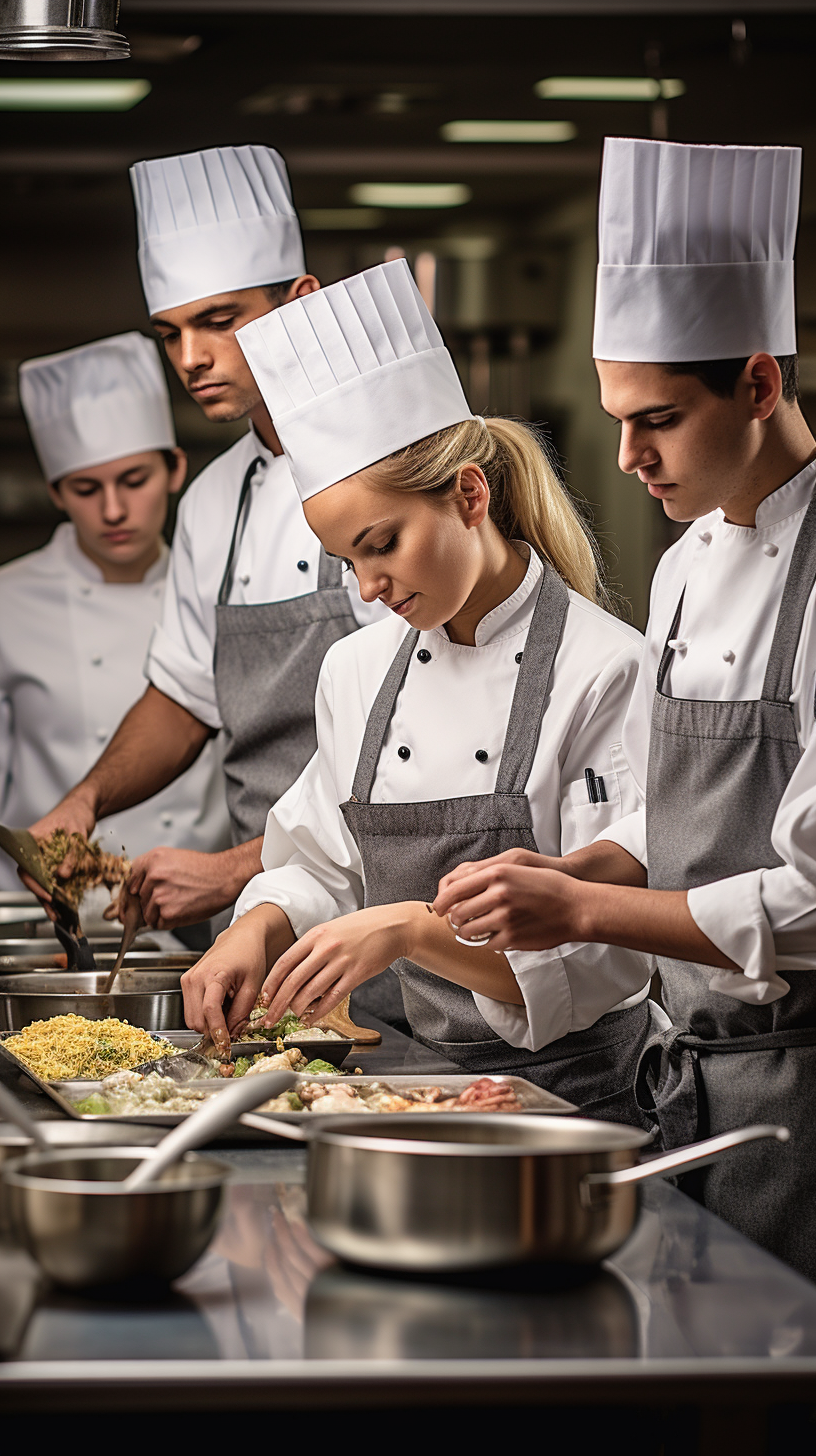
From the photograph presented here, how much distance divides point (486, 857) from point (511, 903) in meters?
0.48

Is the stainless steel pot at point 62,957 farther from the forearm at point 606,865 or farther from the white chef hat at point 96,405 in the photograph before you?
the white chef hat at point 96,405

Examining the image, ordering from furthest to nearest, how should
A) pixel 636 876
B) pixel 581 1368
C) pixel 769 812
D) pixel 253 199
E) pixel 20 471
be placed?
1. pixel 20 471
2. pixel 253 199
3. pixel 636 876
4. pixel 769 812
5. pixel 581 1368

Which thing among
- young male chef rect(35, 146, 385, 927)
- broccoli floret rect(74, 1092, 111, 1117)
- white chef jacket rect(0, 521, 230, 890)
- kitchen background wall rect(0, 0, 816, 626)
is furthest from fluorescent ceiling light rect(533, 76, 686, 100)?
A: broccoli floret rect(74, 1092, 111, 1117)

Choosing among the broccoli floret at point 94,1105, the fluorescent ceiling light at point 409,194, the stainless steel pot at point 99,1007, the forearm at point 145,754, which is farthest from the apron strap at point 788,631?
the fluorescent ceiling light at point 409,194

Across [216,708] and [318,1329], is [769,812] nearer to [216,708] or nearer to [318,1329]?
[318,1329]

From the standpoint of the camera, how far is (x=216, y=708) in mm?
2930

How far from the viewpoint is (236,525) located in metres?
2.81

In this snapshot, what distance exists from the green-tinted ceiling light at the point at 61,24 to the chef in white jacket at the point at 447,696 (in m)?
0.37

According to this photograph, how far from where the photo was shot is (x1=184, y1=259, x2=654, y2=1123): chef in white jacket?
5.84ft

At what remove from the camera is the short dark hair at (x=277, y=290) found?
271 centimetres

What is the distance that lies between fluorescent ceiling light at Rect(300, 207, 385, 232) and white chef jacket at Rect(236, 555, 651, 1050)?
2.13 meters

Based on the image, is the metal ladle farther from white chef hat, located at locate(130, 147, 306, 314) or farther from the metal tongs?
white chef hat, located at locate(130, 147, 306, 314)

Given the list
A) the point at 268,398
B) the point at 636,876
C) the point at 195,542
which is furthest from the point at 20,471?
the point at 636,876

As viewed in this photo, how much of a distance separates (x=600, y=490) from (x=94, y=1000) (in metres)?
2.45
